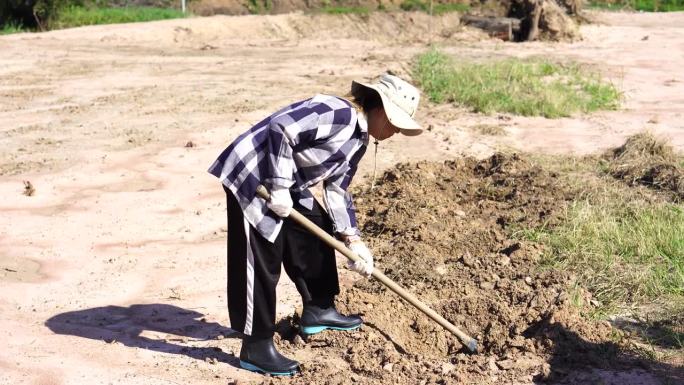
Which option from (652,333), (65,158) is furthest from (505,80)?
(652,333)

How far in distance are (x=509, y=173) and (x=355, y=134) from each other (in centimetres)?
314

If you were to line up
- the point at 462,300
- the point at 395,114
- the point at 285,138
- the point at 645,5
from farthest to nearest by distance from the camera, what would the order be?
the point at 645,5, the point at 462,300, the point at 395,114, the point at 285,138

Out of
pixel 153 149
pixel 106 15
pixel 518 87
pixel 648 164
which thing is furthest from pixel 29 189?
pixel 106 15

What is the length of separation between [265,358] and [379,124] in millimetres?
1000

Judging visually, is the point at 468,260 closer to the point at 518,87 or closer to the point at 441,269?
the point at 441,269

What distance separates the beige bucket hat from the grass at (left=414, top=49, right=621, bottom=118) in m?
5.23

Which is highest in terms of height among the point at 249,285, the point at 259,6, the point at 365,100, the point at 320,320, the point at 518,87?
the point at 365,100

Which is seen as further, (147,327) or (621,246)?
(621,246)

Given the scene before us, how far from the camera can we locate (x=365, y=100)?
357cm

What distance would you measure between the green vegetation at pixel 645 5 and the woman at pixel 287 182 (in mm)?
19219

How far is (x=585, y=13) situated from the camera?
18.5m

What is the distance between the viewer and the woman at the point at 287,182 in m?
3.41

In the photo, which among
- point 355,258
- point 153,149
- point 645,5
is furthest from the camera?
point 645,5

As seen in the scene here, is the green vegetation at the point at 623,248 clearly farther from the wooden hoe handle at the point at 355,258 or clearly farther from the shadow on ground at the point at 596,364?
the wooden hoe handle at the point at 355,258
